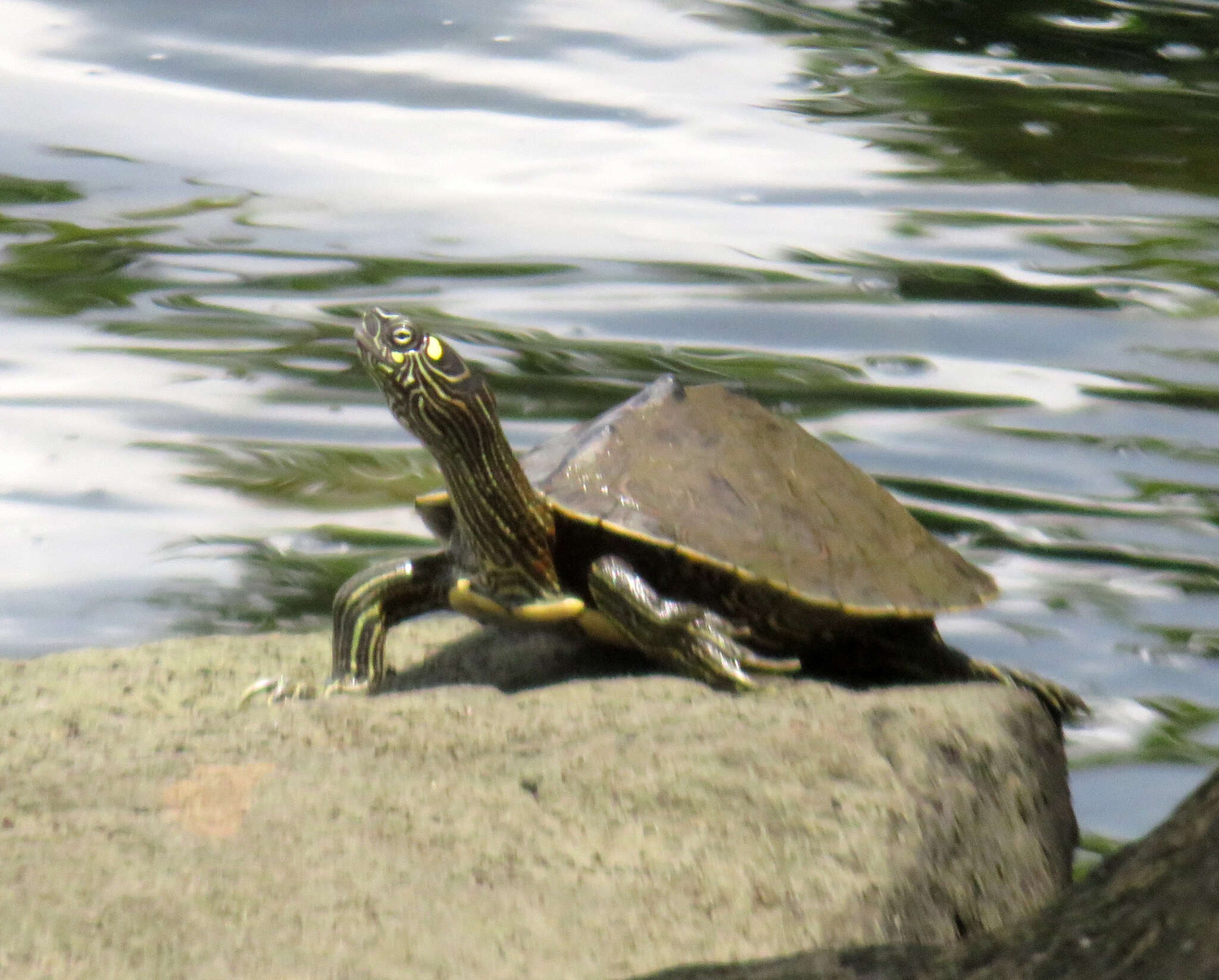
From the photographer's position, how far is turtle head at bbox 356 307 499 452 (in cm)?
271

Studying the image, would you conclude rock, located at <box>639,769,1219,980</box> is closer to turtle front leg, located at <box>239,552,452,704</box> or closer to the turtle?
the turtle

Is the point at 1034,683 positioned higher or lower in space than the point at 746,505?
lower

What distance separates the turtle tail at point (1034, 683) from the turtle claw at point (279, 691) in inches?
43.2

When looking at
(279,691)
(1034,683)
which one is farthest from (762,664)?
(279,691)

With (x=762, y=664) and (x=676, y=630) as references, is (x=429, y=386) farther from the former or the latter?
(x=762, y=664)

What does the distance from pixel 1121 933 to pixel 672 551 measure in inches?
50.5

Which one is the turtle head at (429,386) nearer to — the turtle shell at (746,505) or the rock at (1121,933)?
the turtle shell at (746,505)

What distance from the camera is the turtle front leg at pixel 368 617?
8.70ft

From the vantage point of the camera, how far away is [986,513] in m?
3.80

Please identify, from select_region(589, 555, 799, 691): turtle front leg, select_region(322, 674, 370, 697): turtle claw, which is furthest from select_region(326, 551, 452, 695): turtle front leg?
select_region(589, 555, 799, 691): turtle front leg

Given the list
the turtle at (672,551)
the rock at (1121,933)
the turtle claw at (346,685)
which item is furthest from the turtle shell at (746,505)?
the rock at (1121,933)

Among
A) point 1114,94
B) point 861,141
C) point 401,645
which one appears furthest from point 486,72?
point 401,645

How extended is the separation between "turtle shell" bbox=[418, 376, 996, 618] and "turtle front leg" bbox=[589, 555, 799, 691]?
0.07 meters

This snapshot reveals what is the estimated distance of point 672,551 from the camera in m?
2.54
